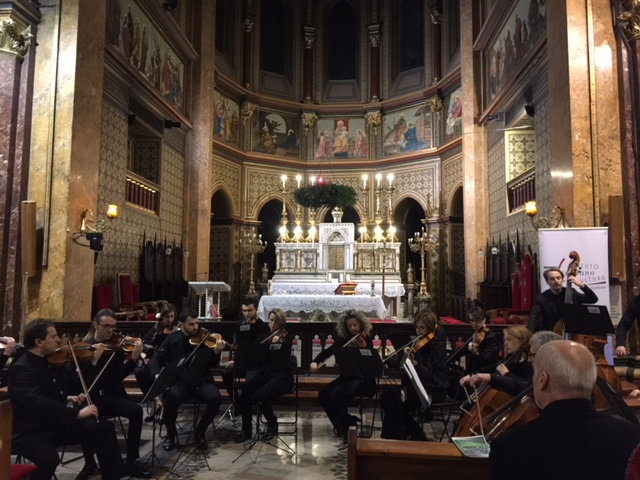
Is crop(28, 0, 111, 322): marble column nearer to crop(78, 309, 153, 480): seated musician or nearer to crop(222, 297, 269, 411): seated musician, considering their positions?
crop(222, 297, 269, 411): seated musician

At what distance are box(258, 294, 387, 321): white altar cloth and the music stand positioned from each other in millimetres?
6544

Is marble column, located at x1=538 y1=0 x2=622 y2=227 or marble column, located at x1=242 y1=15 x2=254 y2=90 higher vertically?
marble column, located at x1=242 y1=15 x2=254 y2=90

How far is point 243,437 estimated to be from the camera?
17.9ft

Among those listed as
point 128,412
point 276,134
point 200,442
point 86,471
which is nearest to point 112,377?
point 128,412

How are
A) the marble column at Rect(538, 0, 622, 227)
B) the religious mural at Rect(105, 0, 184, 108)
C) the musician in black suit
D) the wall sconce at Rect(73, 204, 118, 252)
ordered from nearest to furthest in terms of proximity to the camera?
the musician in black suit, the marble column at Rect(538, 0, 622, 227), the wall sconce at Rect(73, 204, 118, 252), the religious mural at Rect(105, 0, 184, 108)

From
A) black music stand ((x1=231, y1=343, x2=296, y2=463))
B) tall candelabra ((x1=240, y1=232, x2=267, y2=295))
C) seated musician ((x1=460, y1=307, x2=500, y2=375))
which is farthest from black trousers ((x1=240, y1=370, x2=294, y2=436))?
tall candelabra ((x1=240, y1=232, x2=267, y2=295))

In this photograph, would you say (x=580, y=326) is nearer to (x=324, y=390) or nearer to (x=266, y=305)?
(x=324, y=390)

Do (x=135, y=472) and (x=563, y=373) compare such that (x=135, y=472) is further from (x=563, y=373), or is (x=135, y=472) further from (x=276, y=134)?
(x=276, y=134)

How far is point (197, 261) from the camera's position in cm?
1523

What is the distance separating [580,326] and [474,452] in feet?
8.88

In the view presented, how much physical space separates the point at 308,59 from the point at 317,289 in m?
12.0

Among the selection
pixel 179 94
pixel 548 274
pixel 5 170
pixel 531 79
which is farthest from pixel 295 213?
pixel 548 274

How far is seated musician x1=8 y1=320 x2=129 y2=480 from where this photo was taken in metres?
3.66

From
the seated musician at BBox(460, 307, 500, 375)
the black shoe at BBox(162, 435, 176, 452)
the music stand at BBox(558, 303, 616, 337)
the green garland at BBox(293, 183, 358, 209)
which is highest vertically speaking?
the green garland at BBox(293, 183, 358, 209)
